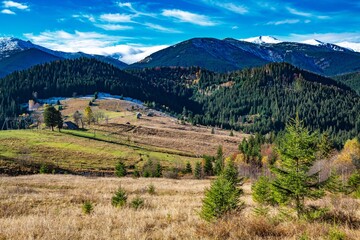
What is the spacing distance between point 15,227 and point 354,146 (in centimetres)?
12886

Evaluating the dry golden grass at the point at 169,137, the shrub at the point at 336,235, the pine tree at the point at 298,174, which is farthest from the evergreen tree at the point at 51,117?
the shrub at the point at 336,235

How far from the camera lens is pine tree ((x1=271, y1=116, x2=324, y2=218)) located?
1203 centimetres

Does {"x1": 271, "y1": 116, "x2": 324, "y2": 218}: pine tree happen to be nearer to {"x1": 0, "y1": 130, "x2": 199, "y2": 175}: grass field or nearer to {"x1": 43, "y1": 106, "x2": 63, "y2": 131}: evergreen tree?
{"x1": 0, "y1": 130, "x2": 199, "y2": 175}: grass field

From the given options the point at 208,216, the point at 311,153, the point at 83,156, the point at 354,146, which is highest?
the point at 311,153

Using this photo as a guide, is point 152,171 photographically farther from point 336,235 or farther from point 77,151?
point 336,235

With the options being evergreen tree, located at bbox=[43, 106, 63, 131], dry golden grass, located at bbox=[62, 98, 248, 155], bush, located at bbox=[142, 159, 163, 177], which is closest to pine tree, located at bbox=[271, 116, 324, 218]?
bush, located at bbox=[142, 159, 163, 177]

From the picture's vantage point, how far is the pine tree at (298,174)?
1203 cm

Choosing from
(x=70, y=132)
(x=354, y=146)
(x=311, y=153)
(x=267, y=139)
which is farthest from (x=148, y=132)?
(x=311, y=153)

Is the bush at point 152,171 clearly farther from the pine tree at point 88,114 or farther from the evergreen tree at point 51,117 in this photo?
the pine tree at point 88,114

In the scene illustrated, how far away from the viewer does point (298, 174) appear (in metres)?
12.0

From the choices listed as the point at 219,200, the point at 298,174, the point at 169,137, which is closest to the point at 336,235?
the point at 298,174

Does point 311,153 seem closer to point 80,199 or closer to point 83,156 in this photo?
point 80,199

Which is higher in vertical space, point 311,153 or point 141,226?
point 311,153

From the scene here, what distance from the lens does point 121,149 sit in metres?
120
